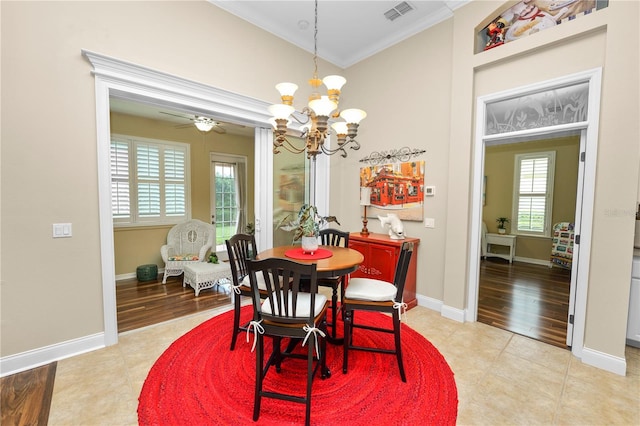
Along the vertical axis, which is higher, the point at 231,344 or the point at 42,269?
the point at 42,269

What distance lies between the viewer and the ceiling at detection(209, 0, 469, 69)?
3.17 m

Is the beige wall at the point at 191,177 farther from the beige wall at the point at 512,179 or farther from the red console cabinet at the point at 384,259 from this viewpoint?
the beige wall at the point at 512,179

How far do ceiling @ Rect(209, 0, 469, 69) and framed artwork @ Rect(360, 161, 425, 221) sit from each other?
5.77 ft

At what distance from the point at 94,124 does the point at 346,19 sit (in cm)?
304

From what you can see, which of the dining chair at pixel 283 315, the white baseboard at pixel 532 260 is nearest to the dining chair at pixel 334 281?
the dining chair at pixel 283 315

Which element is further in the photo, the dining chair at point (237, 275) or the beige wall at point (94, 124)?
the dining chair at point (237, 275)

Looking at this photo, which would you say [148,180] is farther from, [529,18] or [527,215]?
[527,215]

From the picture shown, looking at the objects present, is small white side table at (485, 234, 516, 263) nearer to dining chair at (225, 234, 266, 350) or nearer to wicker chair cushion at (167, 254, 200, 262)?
dining chair at (225, 234, 266, 350)

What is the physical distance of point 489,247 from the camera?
6.57 metres

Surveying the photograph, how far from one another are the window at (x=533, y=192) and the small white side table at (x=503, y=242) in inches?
13.2

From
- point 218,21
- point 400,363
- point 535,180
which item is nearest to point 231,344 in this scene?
point 400,363

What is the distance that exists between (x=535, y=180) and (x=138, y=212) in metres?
8.18

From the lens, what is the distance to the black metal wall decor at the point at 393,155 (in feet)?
12.0

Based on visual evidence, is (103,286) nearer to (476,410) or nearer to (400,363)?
(400,363)
